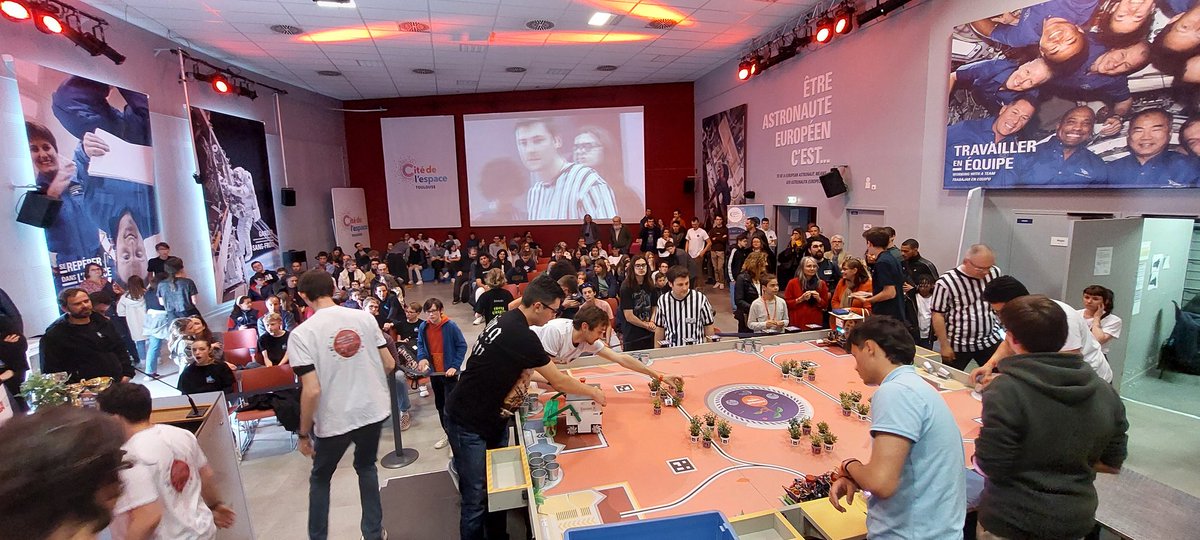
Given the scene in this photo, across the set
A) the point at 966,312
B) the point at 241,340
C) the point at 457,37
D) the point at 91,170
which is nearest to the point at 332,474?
the point at 241,340

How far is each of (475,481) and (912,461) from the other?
6.58 ft

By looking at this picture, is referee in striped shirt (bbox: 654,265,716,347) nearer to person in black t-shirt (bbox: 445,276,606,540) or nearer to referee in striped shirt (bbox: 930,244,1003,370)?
referee in striped shirt (bbox: 930,244,1003,370)

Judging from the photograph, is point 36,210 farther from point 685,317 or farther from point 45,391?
point 685,317

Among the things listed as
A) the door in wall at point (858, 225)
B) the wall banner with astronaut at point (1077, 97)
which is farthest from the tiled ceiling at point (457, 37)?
the door in wall at point (858, 225)

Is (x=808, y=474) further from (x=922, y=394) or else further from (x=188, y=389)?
(x=188, y=389)

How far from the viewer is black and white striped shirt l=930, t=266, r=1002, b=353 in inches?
153

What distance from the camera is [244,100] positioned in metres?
9.93

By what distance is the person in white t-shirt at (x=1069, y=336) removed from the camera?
9.36 feet

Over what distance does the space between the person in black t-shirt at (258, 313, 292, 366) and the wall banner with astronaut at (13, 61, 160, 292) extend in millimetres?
2913

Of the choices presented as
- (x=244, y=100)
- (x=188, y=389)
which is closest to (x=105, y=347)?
(x=188, y=389)

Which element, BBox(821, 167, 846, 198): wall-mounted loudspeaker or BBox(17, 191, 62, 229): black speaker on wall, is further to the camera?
BBox(821, 167, 846, 198): wall-mounted loudspeaker

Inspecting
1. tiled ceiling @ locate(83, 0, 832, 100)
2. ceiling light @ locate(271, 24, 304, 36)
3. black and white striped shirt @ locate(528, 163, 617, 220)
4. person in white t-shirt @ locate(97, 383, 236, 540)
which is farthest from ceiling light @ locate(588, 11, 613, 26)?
person in white t-shirt @ locate(97, 383, 236, 540)

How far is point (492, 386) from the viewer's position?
2.75 meters

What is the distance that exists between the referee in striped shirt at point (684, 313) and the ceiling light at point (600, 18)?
460 centimetres
